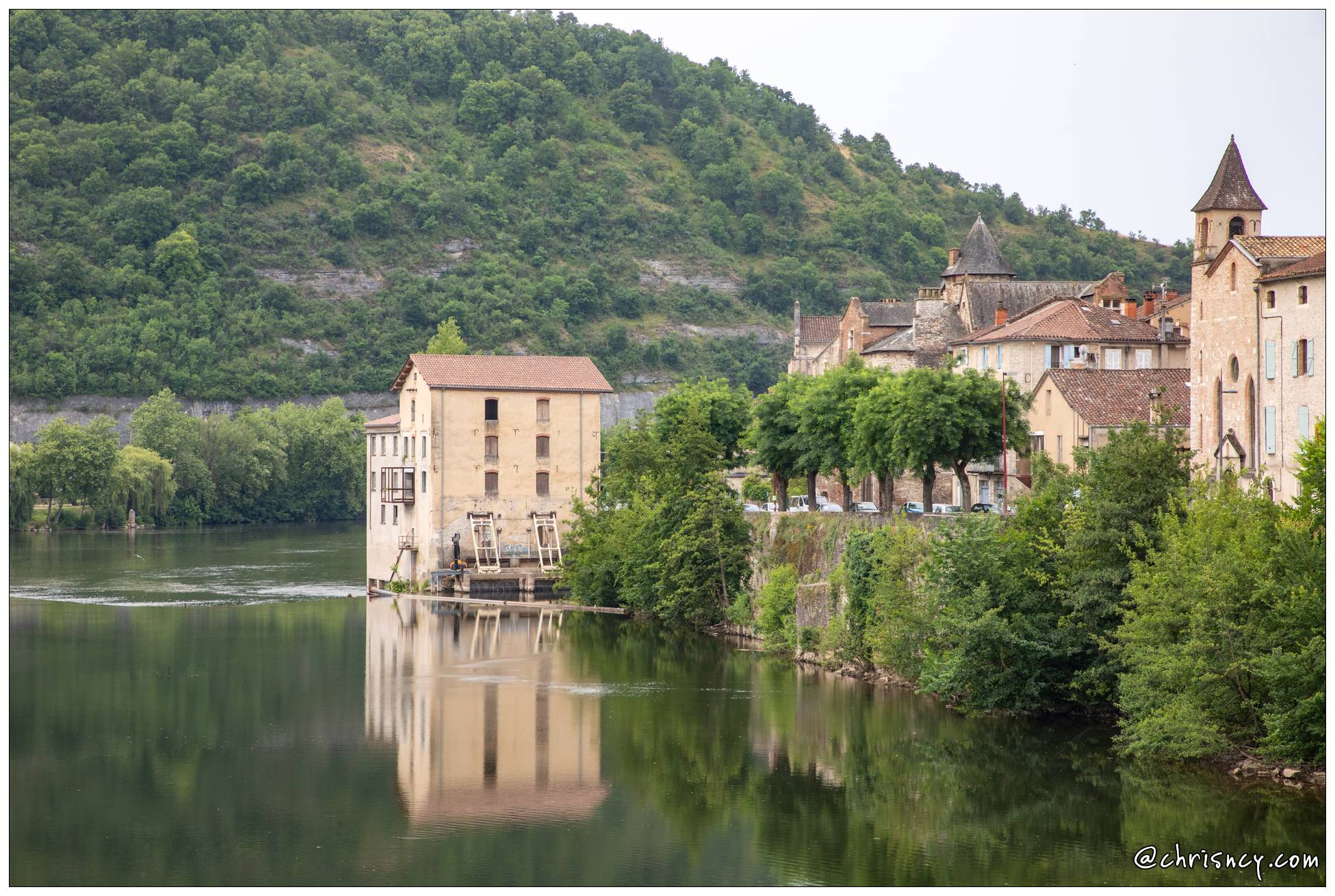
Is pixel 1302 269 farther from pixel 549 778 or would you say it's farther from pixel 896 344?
pixel 896 344

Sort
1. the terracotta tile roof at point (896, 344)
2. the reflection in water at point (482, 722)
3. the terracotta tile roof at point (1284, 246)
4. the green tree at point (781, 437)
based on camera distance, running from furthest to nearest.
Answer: the terracotta tile roof at point (896, 344) < the green tree at point (781, 437) < the terracotta tile roof at point (1284, 246) < the reflection in water at point (482, 722)

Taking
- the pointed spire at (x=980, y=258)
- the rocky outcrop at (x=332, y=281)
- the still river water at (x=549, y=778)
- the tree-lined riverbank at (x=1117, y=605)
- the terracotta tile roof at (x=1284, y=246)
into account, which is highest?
the rocky outcrop at (x=332, y=281)

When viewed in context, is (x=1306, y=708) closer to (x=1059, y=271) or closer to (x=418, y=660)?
(x=418, y=660)

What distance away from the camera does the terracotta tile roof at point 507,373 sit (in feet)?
230

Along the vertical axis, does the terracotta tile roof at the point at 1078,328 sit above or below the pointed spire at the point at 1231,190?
below

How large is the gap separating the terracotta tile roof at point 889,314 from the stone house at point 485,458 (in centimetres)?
2503

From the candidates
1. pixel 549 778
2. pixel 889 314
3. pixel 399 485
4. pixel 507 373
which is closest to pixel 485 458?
pixel 507 373

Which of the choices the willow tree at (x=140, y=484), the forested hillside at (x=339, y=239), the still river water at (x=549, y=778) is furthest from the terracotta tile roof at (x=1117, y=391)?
the forested hillside at (x=339, y=239)

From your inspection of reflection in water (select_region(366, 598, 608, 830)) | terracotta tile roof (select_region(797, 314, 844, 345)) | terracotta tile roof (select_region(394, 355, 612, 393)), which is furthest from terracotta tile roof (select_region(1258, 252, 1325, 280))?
terracotta tile roof (select_region(797, 314, 844, 345))

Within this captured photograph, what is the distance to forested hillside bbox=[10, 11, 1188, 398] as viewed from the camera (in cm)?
14212

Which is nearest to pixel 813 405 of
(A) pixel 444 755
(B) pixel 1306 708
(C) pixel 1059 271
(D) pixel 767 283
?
(A) pixel 444 755

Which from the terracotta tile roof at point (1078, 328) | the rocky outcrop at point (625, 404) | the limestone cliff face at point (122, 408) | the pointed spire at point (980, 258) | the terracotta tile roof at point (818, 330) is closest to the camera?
the terracotta tile roof at point (1078, 328)

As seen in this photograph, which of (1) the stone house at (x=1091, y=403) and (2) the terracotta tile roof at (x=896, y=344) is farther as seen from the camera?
(2) the terracotta tile roof at (x=896, y=344)

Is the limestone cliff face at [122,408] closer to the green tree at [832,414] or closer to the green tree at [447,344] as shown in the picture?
the green tree at [447,344]
